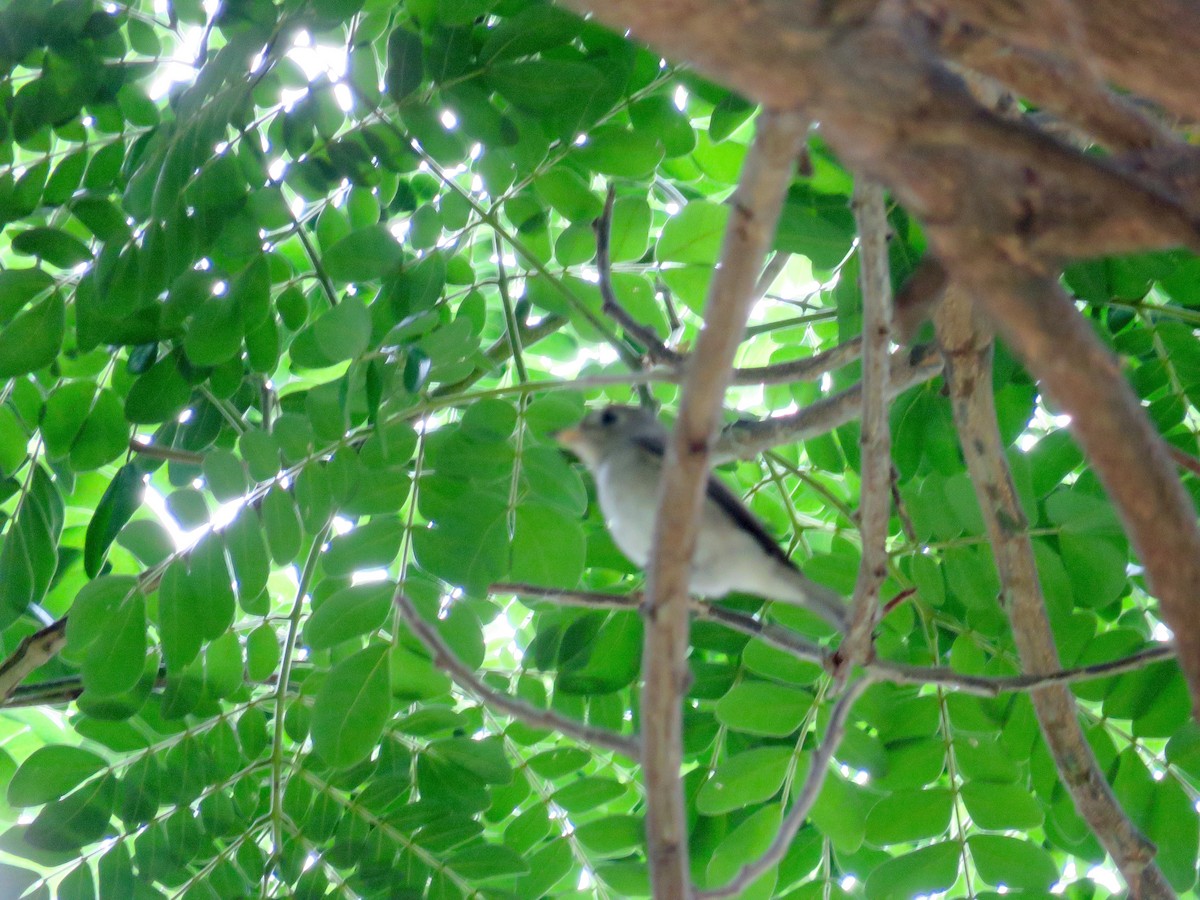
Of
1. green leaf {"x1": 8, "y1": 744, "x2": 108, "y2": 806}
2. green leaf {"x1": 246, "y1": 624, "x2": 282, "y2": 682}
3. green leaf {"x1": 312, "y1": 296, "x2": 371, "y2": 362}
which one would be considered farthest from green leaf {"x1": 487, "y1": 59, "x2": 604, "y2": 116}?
green leaf {"x1": 8, "y1": 744, "x2": 108, "y2": 806}

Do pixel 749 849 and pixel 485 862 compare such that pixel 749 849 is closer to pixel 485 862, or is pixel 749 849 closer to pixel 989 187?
pixel 485 862

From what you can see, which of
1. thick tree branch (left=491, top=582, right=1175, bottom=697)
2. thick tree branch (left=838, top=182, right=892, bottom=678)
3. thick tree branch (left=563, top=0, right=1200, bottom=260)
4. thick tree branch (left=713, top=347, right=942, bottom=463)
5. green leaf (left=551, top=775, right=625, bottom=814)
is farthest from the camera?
green leaf (left=551, top=775, right=625, bottom=814)

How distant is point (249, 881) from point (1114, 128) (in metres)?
2.56

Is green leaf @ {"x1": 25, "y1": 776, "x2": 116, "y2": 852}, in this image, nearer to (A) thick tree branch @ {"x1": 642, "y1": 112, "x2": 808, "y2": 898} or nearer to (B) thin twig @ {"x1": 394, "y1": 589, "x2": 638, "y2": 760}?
(B) thin twig @ {"x1": 394, "y1": 589, "x2": 638, "y2": 760}

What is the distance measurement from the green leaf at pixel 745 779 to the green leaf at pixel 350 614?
0.88 metres

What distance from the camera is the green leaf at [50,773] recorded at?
2.81m

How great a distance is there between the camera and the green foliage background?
106 inches

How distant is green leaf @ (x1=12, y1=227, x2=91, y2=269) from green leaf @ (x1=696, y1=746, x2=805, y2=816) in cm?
213

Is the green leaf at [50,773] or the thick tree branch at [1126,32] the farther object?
the green leaf at [50,773]

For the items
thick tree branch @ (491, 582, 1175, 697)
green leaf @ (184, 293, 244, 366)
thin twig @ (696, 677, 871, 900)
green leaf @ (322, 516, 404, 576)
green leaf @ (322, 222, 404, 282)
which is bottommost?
thin twig @ (696, 677, 871, 900)

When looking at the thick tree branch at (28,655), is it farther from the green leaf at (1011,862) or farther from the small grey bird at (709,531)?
the green leaf at (1011,862)

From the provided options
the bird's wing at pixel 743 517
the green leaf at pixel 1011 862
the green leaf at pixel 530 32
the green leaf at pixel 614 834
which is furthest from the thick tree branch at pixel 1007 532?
the green leaf at pixel 530 32

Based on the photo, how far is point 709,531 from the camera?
9.21 feet

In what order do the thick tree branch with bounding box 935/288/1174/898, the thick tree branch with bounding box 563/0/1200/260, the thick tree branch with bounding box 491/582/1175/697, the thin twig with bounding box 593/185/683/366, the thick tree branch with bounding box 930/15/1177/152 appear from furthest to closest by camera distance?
the thick tree branch with bounding box 935/288/1174/898
the thin twig with bounding box 593/185/683/366
the thick tree branch with bounding box 491/582/1175/697
the thick tree branch with bounding box 930/15/1177/152
the thick tree branch with bounding box 563/0/1200/260
